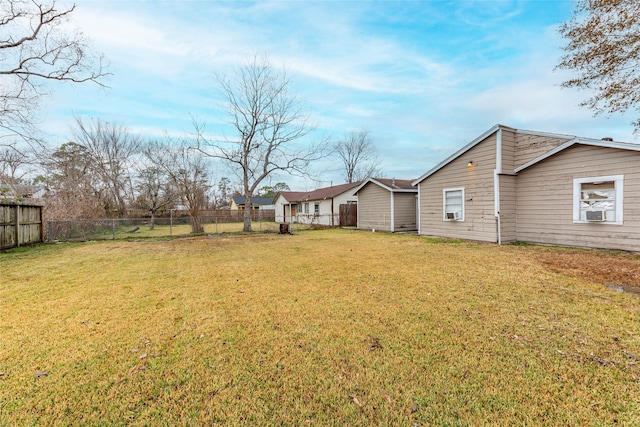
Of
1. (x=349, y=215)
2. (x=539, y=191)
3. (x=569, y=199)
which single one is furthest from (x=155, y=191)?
(x=569, y=199)

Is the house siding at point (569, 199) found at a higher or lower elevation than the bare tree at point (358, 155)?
lower

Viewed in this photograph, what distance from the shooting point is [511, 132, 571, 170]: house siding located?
9.07 metres

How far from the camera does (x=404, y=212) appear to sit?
51.6 ft

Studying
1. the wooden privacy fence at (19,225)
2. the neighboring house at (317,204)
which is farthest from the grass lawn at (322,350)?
the neighboring house at (317,204)

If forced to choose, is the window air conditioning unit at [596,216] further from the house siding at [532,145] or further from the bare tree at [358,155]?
the bare tree at [358,155]

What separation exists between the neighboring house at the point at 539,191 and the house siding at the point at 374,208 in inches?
142

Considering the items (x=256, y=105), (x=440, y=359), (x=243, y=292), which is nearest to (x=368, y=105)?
(x=256, y=105)

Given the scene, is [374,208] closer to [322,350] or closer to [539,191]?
[539,191]

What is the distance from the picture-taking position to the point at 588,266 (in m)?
6.09

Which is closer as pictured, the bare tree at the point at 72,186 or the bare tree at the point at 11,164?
the bare tree at the point at 11,164

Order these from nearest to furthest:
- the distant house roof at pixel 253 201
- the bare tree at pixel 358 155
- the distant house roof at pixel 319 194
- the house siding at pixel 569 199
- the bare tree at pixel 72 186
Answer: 1. the house siding at pixel 569 199
2. the bare tree at pixel 72 186
3. the distant house roof at pixel 319 194
4. the bare tree at pixel 358 155
5. the distant house roof at pixel 253 201

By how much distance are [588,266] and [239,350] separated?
752 centimetres

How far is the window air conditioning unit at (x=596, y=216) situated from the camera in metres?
7.92

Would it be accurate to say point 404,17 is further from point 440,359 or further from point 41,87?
point 41,87
